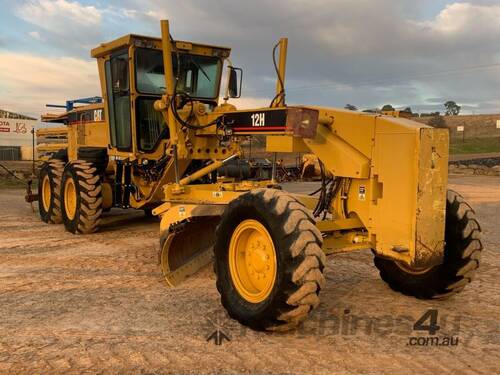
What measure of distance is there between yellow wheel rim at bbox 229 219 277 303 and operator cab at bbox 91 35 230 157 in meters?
3.86

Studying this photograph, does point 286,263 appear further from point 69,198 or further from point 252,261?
point 69,198

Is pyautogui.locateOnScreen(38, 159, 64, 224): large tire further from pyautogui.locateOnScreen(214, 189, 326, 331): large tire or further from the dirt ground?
pyautogui.locateOnScreen(214, 189, 326, 331): large tire

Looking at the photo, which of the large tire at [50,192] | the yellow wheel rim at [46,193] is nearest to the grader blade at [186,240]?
the large tire at [50,192]

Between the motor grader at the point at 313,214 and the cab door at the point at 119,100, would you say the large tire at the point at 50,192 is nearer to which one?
the cab door at the point at 119,100

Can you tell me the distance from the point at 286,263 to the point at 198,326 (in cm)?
103

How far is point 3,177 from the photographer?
19.3 metres

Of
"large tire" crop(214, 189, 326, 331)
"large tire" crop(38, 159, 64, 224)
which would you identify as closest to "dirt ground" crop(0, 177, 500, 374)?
"large tire" crop(214, 189, 326, 331)

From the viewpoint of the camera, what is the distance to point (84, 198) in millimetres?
8383

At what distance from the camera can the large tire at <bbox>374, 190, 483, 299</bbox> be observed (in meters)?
4.57

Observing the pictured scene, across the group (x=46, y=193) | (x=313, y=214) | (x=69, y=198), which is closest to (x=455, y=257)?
(x=313, y=214)

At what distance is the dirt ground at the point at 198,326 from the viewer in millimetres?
3605

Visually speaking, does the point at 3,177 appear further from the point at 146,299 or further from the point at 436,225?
the point at 436,225

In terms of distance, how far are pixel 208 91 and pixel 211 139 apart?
1.45 metres

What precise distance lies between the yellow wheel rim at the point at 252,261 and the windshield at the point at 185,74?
4.07m
